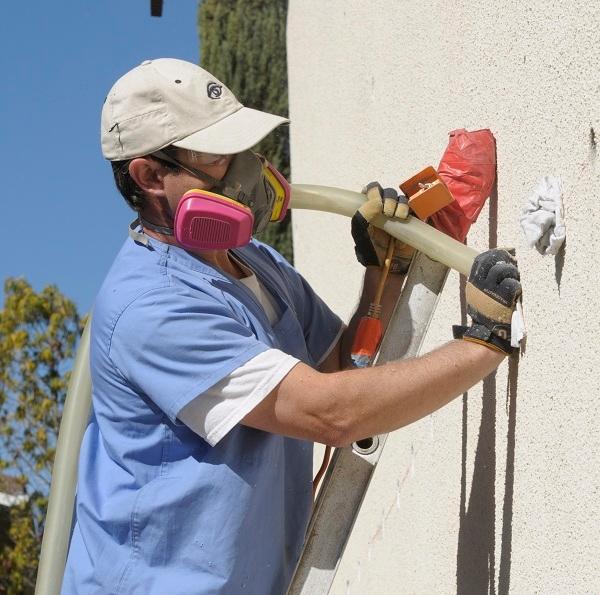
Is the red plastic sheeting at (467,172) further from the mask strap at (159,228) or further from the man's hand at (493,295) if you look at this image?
the mask strap at (159,228)

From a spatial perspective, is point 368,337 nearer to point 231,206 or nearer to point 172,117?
point 231,206

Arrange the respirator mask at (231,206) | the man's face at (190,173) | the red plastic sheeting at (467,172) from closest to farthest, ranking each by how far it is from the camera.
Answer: the respirator mask at (231,206)
the man's face at (190,173)
the red plastic sheeting at (467,172)

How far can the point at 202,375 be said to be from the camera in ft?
7.18

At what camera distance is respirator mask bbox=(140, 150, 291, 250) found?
2.28 metres

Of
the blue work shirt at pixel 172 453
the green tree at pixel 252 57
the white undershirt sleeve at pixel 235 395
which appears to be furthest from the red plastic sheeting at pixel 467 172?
the green tree at pixel 252 57

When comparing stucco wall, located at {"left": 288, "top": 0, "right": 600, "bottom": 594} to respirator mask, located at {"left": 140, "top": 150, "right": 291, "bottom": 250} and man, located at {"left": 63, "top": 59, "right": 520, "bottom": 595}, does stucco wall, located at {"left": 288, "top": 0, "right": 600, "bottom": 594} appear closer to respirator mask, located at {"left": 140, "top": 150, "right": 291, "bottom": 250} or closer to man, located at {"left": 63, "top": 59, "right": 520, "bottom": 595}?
man, located at {"left": 63, "top": 59, "right": 520, "bottom": 595}

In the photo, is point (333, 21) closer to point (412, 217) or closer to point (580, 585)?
point (412, 217)

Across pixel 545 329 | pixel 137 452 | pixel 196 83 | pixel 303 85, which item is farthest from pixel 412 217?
pixel 303 85

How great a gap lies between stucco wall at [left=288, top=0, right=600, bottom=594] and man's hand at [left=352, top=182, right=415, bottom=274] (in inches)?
8.3

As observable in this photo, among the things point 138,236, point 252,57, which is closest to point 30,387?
point 252,57

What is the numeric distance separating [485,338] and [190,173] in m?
0.73

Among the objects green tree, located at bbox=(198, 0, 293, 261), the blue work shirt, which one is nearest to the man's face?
the blue work shirt

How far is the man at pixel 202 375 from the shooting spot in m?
2.17

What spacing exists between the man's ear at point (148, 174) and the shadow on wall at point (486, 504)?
2.59ft
